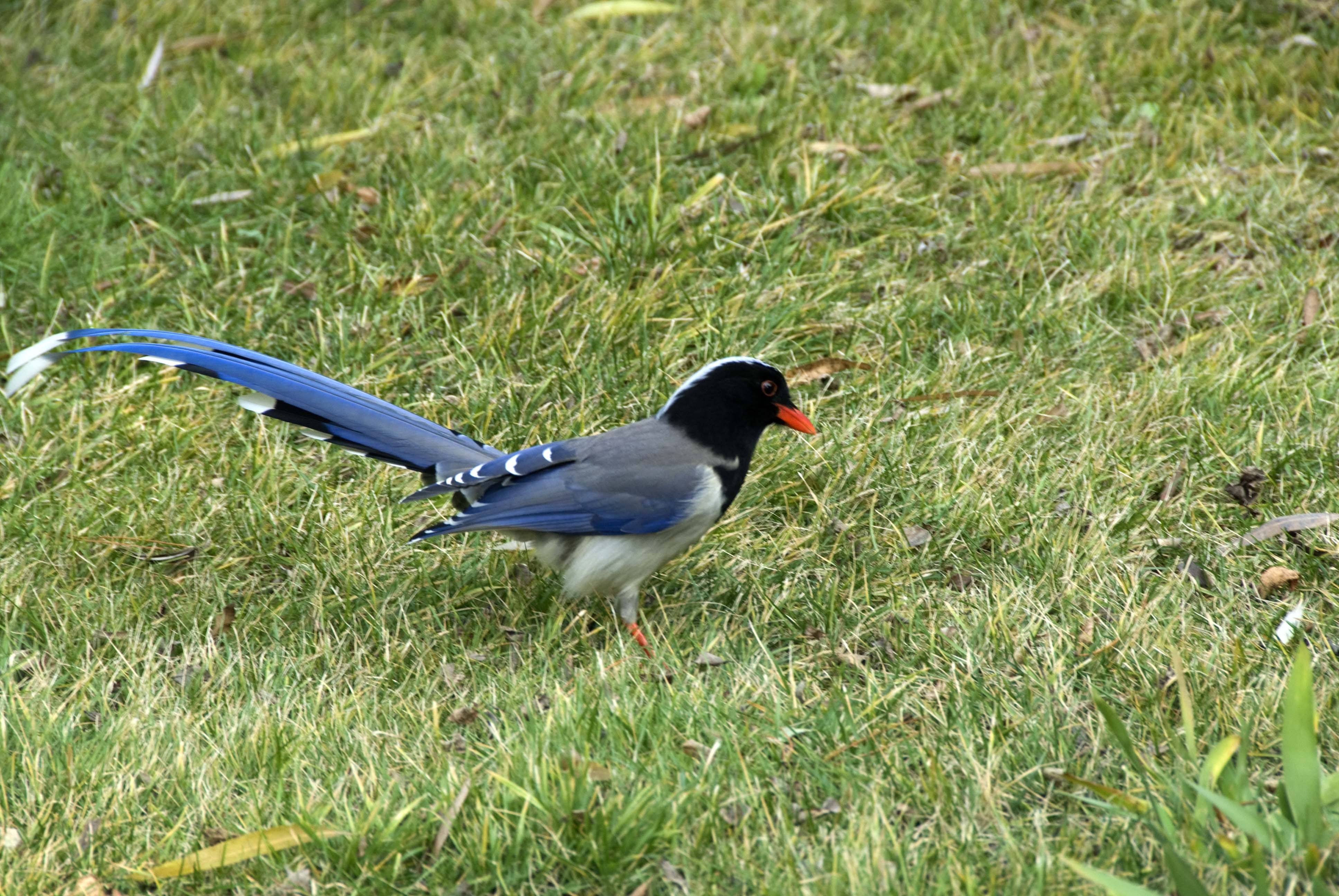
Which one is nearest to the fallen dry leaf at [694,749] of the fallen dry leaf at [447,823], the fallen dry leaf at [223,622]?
the fallen dry leaf at [447,823]

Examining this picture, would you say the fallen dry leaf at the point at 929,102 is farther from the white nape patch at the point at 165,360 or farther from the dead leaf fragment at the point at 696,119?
the white nape patch at the point at 165,360

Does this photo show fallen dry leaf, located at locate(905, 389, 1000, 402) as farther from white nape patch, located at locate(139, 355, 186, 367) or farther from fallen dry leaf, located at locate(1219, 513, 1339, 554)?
white nape patch, located at locate(139, 355, 186, 367)

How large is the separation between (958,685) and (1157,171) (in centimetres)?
369

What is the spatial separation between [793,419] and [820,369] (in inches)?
37.9

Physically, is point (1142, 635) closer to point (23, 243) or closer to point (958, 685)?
point (958, 685)

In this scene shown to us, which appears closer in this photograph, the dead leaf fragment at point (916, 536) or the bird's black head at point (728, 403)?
the bird's black head at point (728, 403)

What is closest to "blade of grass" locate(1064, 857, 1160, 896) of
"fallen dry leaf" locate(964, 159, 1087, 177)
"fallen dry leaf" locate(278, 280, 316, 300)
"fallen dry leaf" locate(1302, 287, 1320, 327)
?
"fallen dry leaf" locate(1302, 287, 1320, 327)

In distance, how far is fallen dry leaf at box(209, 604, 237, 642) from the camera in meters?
4.26

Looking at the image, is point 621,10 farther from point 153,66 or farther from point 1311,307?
point 1311,307

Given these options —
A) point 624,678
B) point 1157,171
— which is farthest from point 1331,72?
point 624,678

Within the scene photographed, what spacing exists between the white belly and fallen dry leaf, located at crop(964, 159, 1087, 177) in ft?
8.97

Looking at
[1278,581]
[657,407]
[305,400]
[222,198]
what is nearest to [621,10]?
[222,198]

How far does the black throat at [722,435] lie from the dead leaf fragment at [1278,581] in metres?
1.63

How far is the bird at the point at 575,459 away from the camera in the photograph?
417 cm
